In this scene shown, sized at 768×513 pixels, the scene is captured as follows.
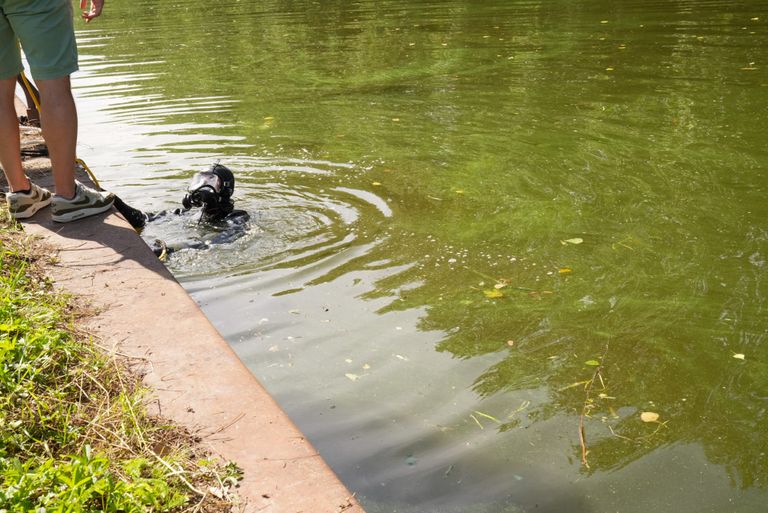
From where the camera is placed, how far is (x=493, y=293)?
15.9ft

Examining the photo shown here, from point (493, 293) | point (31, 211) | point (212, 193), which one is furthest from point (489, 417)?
point (31, 211)

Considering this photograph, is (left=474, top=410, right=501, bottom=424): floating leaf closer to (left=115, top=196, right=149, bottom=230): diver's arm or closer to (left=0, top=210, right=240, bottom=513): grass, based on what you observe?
(left=0, top=210, right=240, bottom=513): grass

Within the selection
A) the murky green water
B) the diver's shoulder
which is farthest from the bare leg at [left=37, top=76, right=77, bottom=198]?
the diver's shoulder

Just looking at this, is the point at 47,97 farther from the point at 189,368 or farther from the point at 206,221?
the point at 189,368

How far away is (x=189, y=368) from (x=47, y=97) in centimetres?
237

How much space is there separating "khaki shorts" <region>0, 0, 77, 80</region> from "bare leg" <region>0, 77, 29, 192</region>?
0.39 feet

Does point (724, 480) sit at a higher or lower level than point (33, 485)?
lower

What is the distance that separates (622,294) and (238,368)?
7.94 feet

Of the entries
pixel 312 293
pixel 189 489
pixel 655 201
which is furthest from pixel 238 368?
pixel 655 201

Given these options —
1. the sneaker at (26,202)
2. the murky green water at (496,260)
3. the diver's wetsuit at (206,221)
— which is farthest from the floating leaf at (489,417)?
the sneaker at (26,202)

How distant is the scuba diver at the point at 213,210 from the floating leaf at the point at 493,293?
1862 millimetres

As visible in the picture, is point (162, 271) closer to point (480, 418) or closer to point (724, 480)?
point (480, 418)

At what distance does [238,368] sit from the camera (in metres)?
3.34

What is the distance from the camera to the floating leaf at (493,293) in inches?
189
